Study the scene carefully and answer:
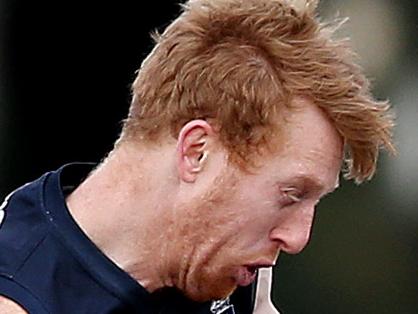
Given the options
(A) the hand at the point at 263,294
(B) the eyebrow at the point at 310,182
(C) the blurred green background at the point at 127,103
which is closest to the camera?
(B) the eyebrow at the point at 310,182

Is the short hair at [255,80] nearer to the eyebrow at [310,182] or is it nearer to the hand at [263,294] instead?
the eyebrow at [310,182]

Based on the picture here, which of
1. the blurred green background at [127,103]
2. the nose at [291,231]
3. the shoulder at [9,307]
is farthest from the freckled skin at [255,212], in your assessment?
the blurred green background at [127,103]

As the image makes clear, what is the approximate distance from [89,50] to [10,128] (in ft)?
0.98

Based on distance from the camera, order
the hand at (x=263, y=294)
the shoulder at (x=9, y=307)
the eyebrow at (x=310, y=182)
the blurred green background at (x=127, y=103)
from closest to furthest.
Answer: the shoulder at (x=9, y=307) < the eyebrow at (x=310, y=182) < the hand at (x=263, y=294) < the blurred green background at (x=127, y=103)

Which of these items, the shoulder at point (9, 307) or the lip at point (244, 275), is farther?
the lip at point (244, 275)

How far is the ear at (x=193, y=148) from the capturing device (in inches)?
57.3

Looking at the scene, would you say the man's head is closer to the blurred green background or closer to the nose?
the nose

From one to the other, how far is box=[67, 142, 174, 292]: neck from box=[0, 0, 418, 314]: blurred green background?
1419mm

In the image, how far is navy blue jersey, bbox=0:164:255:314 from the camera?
55.2 inches

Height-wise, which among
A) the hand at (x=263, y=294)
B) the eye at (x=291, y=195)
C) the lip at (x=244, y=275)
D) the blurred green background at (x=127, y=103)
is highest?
the eye at (x=291, y=195)

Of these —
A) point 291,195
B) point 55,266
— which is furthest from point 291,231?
point 55,266

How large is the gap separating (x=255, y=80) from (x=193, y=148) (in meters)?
0.13

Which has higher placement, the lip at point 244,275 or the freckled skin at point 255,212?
the freckled skin at point 255,212

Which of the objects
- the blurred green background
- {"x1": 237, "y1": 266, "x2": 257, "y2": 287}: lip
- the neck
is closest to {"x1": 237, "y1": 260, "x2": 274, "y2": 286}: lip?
{"x1": 237, "y1": 266, "x2": 257, "y2": 287}: lip
